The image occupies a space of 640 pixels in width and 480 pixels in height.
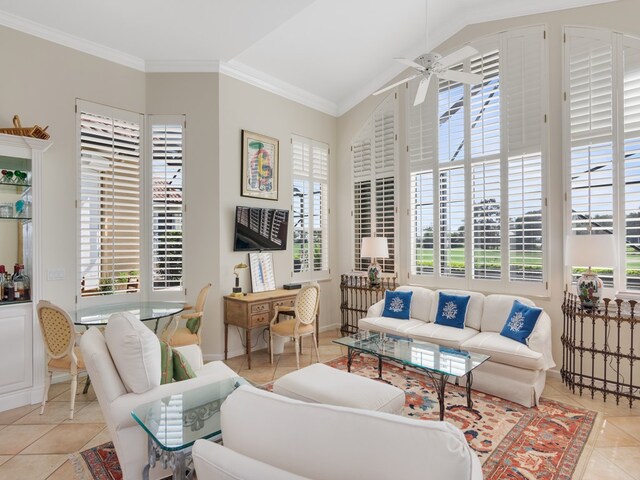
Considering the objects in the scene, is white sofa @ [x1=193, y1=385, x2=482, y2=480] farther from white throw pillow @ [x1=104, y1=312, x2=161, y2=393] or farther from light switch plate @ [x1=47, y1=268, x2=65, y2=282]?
light switch plate @ [x1=47, y1=268, x2=65, y2=282]

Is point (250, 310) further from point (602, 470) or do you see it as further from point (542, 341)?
point (602, 470)

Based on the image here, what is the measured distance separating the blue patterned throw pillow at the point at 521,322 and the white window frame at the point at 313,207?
2859 millimetres

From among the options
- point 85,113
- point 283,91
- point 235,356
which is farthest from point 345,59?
point 235,356

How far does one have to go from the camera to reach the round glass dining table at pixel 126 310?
3.36m

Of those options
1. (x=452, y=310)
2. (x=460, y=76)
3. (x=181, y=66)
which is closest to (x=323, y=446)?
(x=460, y=76)

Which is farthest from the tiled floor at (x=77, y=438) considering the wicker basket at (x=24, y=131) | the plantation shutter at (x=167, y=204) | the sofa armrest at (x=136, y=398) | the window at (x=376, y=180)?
the window at (x=376, y=180)

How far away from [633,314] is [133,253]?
5115 mm

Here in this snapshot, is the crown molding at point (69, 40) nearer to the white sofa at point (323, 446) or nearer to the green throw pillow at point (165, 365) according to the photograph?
the green throw pillow at point (165, 365)

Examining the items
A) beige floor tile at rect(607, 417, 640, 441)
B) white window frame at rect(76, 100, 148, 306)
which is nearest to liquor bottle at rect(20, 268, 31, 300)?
white window frame at rect(76, 100, 148, 306)

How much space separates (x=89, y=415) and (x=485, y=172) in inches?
191

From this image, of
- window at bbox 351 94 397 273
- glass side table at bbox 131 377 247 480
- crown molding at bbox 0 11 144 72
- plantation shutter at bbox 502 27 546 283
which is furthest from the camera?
window at bbox 351 94 397 273

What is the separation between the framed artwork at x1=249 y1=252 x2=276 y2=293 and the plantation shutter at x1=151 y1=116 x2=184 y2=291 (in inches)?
35.7

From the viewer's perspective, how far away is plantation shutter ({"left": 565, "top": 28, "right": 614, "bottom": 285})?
3.79 meters

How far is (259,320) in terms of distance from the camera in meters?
4.45
